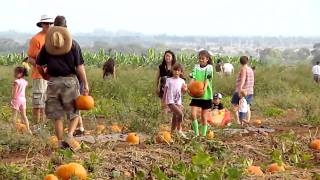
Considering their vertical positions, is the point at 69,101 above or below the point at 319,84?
above

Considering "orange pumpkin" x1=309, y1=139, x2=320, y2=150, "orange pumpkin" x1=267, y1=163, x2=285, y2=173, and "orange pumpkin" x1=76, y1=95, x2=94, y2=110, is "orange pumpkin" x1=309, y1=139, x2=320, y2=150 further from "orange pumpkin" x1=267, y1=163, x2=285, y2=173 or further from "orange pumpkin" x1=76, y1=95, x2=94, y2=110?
"orange pumpkin" x1=76, y1=95, x2=94, y2=110

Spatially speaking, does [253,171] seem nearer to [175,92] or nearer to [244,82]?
[175,92]

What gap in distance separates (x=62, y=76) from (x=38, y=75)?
2.22m

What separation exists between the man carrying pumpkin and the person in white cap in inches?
50.5

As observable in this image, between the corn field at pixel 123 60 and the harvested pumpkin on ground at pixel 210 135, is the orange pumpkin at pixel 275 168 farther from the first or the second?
the corn field at pixel 123 60

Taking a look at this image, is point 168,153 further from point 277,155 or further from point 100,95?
point 100,95

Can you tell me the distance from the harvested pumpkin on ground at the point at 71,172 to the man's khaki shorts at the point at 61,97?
2180 mm

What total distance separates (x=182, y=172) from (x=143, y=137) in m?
3.66

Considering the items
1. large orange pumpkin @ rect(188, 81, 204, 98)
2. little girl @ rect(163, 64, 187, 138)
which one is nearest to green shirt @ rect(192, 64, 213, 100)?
large orange pumpkin @ rect(188, 81, 204, 98)

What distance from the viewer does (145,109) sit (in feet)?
33.3

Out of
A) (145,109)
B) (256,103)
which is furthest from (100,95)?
(145,109)

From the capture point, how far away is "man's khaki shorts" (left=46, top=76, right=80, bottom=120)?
716 cm

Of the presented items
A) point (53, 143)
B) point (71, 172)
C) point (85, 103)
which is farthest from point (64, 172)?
point (53, 143)

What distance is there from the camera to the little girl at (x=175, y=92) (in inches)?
357
